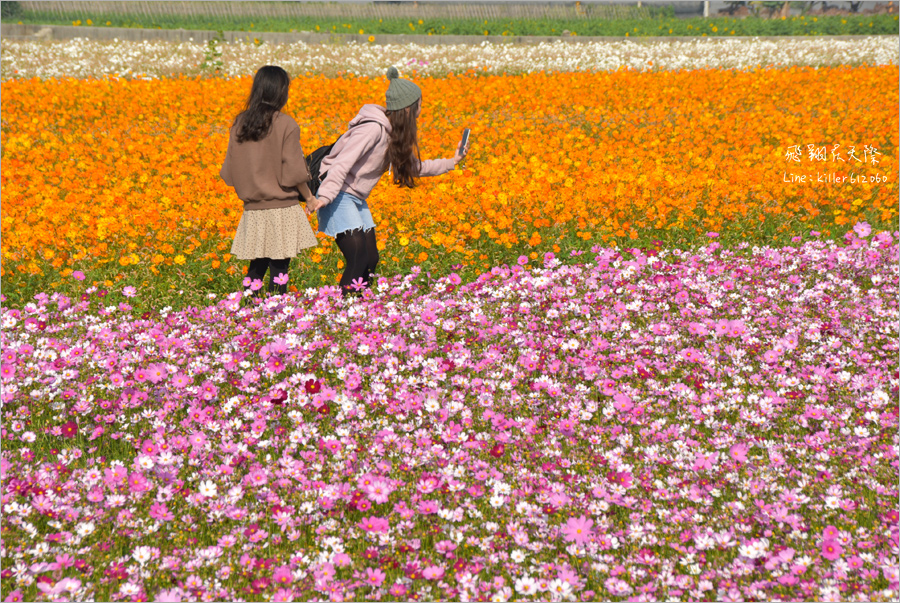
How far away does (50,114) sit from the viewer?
1323 cm

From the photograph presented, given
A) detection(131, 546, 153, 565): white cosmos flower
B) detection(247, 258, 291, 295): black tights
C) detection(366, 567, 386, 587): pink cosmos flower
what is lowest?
detection(366, 567, 386, 587): pink cosmos flower

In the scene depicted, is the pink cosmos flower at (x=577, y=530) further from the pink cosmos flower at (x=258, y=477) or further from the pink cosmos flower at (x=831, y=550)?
the pink cosmos flower at (x=258, y=477)

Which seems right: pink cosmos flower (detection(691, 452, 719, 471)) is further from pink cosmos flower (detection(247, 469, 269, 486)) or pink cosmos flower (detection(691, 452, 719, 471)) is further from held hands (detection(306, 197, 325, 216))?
held hands (detection(306, 197, 325, 216))

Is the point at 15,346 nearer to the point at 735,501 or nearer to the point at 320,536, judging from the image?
the point at 320,536

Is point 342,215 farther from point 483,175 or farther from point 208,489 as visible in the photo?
point 483,175

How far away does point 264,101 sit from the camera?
16.9 ft

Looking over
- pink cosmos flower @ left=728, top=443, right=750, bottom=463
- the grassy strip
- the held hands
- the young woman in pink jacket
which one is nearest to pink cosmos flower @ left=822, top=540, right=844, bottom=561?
pink cosmos flower @ left=728, top=443, right=750, bottom=463

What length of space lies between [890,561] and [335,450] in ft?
7.90

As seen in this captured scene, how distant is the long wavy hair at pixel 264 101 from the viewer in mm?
5125

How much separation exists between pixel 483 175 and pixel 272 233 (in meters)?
3.72

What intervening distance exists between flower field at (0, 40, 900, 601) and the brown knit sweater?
0.80 metres

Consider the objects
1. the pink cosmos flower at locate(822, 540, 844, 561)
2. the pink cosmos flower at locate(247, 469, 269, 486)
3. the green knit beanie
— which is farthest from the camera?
the green knit beanie

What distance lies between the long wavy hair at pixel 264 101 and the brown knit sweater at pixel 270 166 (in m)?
0.05

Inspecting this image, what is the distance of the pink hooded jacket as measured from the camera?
17.4 feet
